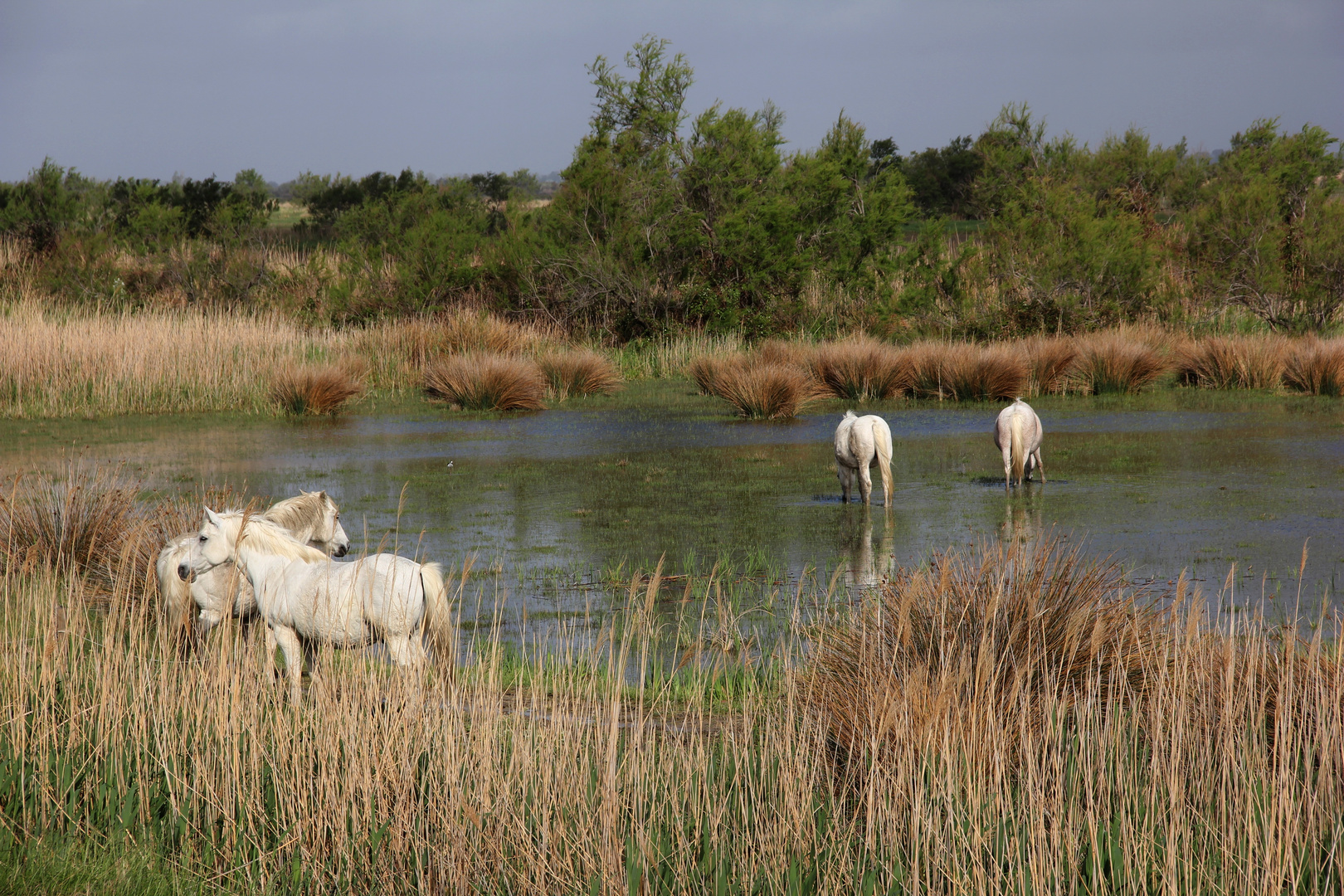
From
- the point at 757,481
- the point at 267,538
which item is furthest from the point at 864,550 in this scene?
the point at 267,538

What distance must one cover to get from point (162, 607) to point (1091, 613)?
4460 millimetres

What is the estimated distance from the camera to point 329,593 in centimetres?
518

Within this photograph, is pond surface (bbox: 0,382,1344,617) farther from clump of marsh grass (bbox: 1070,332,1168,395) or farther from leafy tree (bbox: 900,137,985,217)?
leafy tree (bbox: 900,137,985,217)

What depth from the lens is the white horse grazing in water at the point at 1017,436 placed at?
10.4m

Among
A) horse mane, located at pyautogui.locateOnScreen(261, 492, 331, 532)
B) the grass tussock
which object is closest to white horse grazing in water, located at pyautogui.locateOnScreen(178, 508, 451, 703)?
horse mane, located at pyautogui.locateOnScreen(261, 492, 331, 532)

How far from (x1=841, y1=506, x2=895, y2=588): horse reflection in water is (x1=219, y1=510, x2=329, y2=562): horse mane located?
9.53 ft

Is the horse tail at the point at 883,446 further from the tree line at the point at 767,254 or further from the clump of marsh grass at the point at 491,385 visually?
the tree line at the point at 767,254

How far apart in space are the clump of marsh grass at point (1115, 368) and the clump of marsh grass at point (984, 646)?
14.2 meters

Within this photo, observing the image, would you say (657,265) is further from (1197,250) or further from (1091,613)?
(1091,613)

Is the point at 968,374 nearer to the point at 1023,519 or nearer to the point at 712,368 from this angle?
the point at 712,368

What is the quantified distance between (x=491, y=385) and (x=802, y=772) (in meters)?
15.2

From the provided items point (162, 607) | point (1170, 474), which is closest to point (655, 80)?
point (1170, 474)

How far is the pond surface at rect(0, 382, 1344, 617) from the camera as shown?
8.30 metres

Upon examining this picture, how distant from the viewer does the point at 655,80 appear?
30.0 meters
